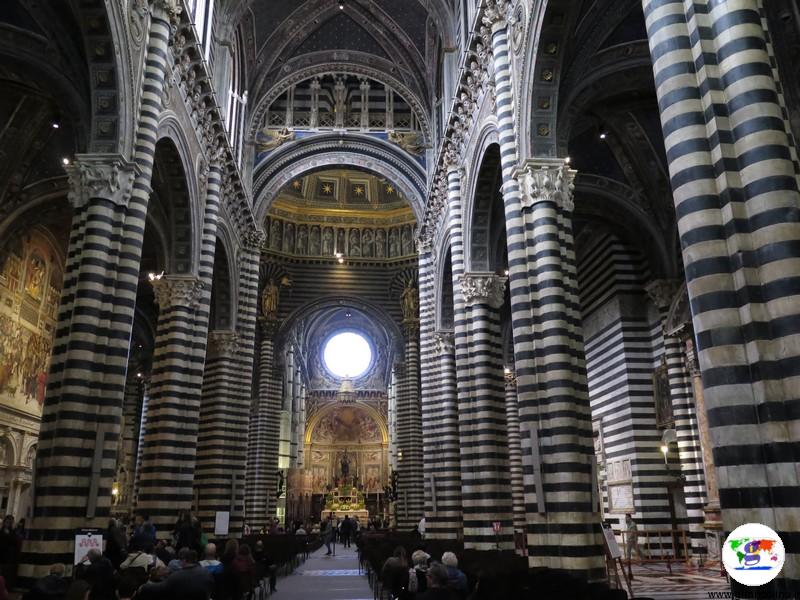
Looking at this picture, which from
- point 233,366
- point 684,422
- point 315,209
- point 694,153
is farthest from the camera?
point 315,209

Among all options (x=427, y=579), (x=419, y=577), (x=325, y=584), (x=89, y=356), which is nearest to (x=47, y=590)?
(x=427, y=579)

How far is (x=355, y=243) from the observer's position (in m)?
43.0

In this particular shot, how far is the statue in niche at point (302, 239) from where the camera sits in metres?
42.1

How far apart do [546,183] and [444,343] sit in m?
12.8

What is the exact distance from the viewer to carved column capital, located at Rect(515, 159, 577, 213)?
13617 millimetres

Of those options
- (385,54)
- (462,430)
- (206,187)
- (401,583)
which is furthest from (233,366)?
(401,583)

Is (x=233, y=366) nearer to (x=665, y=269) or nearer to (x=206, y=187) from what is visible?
(x=206, y=187)

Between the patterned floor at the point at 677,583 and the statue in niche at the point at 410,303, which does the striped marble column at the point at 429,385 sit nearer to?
the patterned floor at the point at 677,583

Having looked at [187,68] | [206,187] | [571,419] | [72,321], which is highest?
[187,68]

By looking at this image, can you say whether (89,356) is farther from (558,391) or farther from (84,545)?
(558,391)

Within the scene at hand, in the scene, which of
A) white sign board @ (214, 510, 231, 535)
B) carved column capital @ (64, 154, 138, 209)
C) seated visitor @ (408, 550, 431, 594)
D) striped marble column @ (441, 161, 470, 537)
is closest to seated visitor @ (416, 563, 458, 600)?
seated visitor @ (408, 550, 431, 594)

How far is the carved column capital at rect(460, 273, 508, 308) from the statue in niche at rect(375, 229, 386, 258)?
23.8 m

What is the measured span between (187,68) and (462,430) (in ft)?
40.3

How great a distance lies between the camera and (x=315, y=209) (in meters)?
42.3
